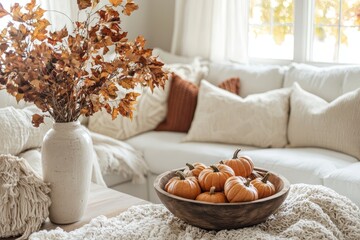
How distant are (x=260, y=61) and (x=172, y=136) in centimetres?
93

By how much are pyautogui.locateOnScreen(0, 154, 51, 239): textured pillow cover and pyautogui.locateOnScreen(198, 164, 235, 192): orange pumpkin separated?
0.49 metres

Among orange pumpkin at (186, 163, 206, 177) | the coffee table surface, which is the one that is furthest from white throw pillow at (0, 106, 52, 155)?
orange pumpkin at (186, 163, 206, 177)

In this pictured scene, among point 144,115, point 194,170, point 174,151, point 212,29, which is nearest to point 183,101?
point 144,115

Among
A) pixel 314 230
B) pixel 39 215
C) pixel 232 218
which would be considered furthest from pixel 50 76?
pixel 314 230

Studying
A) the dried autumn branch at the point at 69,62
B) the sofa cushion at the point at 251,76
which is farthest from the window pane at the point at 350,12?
the dried autumn branch at the point at 69,62

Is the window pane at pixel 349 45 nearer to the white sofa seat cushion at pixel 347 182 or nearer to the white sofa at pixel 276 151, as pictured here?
the white sofa at pixel 276 151

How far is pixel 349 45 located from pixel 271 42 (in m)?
0.59

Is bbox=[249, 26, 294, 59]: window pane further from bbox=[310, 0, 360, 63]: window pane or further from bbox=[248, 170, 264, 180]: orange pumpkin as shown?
bbox=[248, 170, 264, 180]: orange pumpkin

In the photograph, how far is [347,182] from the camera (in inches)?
104

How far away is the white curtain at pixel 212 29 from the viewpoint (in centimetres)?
403

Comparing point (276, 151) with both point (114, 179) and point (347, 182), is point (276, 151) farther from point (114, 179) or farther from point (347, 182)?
point (114, 179)

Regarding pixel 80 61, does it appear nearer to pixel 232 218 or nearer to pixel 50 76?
pixel 50 76

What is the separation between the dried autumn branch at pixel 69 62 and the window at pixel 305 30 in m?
2.27

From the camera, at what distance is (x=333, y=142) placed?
10.1 ft
